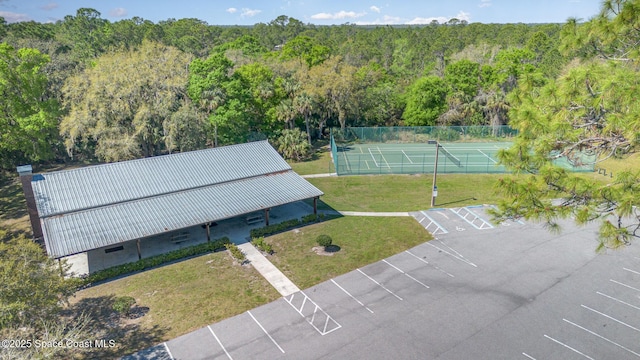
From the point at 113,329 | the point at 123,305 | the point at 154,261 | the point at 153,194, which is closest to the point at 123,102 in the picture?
the point at 153,194

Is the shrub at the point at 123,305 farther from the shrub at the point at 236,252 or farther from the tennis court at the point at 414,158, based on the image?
the tennis court at the point at 414,158

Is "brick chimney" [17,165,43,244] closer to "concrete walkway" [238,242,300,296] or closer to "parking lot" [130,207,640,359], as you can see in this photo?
"concrete walkway" [238,242,300,296]

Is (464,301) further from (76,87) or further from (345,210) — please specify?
(76,87)

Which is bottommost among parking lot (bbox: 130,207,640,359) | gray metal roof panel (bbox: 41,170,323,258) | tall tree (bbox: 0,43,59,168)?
parking lot (bbox: 130,207,640,359)

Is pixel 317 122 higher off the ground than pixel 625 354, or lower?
higher

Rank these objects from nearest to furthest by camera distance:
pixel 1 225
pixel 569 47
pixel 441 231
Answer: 1. pixel 569 47
2. pixel 441 231
3. pixel 1 225

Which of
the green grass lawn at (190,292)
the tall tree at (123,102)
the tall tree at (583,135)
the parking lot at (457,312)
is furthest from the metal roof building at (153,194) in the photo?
the tall tree at (583,135)

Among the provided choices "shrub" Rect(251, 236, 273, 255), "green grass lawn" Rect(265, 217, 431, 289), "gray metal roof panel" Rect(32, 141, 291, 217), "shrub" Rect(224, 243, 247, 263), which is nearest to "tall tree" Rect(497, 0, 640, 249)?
"green grass lawn" Rect(265, 217, 431, 289)

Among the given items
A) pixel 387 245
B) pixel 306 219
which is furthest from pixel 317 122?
pixel 387 245
